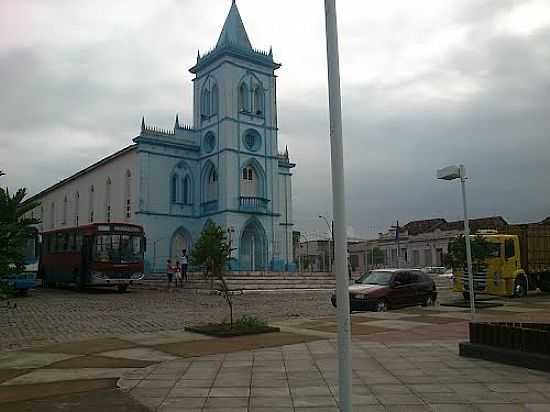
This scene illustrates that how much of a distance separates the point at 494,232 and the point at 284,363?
18.5 metres

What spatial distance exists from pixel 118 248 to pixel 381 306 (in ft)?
51.5

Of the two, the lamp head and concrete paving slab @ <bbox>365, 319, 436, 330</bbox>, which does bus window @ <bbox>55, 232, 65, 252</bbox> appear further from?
the lamp head

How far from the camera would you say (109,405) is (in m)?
6.55

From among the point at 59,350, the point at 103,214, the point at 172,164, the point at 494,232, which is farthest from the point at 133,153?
the point at 59,350

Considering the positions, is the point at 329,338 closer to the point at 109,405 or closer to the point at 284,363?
the point at 284,363

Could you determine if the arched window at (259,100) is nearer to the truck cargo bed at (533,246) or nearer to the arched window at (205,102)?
the arched window at (205,102)

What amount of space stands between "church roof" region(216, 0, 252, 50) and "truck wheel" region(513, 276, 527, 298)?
93.9 ft

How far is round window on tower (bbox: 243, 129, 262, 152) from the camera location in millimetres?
44750

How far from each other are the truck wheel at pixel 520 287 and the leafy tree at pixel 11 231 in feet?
69.1

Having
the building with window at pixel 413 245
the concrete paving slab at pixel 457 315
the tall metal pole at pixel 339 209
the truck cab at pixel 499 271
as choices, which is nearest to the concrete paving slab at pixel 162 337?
the concrete paving slab at pixel 457 315

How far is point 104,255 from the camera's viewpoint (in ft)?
95.5

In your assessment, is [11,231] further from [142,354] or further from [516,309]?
[516,309]

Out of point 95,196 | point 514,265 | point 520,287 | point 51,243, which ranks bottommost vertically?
point 520,287

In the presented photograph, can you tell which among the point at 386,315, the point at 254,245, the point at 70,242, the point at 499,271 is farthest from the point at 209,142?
the point at 386,315
